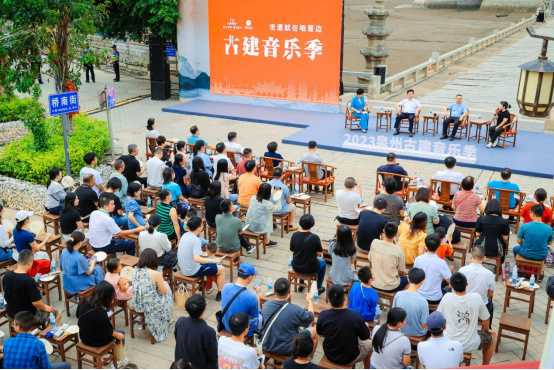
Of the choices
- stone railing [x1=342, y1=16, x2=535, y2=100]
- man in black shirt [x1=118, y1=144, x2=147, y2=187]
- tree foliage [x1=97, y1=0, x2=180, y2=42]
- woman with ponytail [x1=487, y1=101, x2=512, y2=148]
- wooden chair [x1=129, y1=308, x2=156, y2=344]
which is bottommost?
wooden chair [x1=129, y1=308, x2=156, y2=344]

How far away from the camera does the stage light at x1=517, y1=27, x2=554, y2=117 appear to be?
44.5 ft

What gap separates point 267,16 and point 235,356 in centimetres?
1511

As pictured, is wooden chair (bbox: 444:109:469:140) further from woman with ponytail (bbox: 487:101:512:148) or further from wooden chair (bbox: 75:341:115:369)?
wooden chair (bbox: 75:341:115:369)

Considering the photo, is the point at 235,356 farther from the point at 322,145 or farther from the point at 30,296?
the point at 322,145

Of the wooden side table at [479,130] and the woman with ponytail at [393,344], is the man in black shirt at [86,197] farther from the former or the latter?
the wooden side table at [479,130]

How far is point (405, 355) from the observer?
18.8 ft

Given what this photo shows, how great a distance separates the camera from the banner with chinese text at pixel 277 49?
59.3 feet

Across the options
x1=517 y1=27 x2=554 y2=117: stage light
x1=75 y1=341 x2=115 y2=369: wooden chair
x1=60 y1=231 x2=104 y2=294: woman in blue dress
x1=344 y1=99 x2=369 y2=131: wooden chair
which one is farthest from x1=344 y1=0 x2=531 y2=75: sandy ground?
x1=75 y1=341 x2=115 y2=369: wooden chair

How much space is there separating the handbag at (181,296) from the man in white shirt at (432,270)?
3183mm

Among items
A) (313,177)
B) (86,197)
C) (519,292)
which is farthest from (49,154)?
(519,292)

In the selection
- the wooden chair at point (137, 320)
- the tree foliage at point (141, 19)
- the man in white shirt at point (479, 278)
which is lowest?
the wooden chair at point (137, 320)

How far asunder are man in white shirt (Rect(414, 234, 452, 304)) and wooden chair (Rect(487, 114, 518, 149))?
885cm

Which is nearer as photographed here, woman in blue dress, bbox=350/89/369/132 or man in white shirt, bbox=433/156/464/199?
man in white shirt, bbox=433/156/464/199

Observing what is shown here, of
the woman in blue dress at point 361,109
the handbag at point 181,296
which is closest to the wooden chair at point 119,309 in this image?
the handbag at point 181,296
